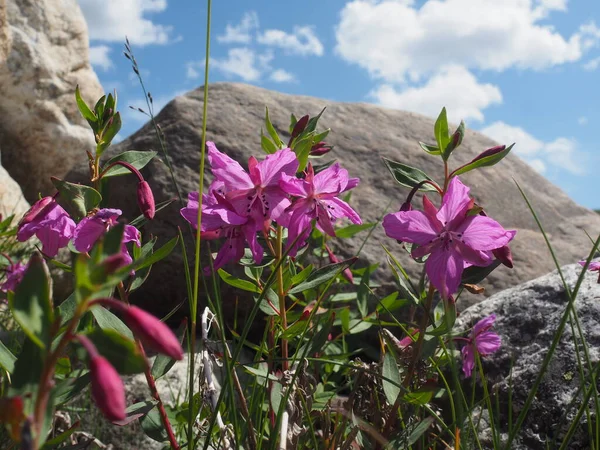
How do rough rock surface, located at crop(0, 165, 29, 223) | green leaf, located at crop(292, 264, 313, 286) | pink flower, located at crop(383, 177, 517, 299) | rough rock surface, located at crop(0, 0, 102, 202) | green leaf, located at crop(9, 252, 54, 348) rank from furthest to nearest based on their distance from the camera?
rough rock surface, located at crop(0, 0, 102, 202) → rough rock surface, located at crop(0, 165, 29, 223) → green leaf, located at crop(292, 264, 313, 286) → pink flower, located at crop(383, 177, 517, 299) → green leaf, located at crop(9, 252, 54, 348)

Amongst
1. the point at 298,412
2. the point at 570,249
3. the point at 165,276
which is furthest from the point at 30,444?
the point at 570,249

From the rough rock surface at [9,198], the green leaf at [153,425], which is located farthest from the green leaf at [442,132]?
the rough rock surface at [9,198]

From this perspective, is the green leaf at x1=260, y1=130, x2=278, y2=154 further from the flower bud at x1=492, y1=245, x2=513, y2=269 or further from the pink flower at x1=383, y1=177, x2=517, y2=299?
the flower bud at x1=492, y1=245, x2=513, y2=269

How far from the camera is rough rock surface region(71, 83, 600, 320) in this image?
380cm

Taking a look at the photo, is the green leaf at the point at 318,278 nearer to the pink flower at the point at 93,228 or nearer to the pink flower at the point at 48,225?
the pink flower at the point at 93,228

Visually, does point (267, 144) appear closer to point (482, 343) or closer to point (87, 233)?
point (87, 233)

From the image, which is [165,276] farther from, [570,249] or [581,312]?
[570,249]

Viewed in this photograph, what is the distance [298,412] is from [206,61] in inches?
35.6

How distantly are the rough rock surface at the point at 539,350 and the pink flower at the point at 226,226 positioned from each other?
75 centimetres

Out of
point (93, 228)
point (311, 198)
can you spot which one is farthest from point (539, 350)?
point (93, 228)

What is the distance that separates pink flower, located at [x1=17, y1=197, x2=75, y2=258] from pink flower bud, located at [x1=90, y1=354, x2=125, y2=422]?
3.25ft

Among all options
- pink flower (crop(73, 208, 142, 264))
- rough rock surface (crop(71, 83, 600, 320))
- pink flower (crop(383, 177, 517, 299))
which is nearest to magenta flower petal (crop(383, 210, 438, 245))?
pink flower (crop(383, 177, 517, 299))

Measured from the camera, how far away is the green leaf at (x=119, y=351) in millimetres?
702

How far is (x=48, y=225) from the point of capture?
1.54 m
